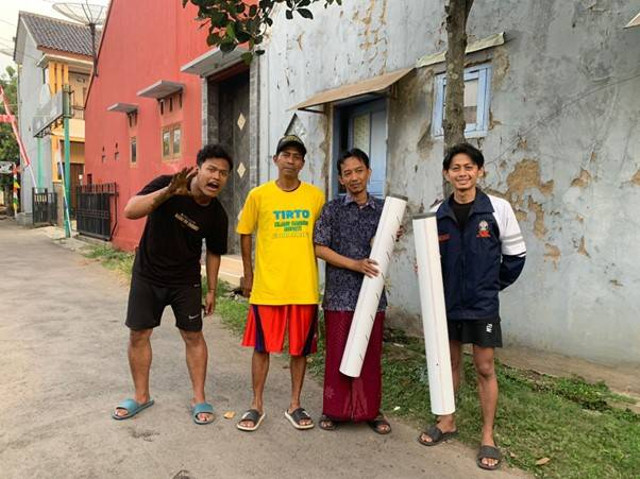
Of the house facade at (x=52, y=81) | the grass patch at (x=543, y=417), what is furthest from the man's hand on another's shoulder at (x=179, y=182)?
the house facade at (x=52, y=81)

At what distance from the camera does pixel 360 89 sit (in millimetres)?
5250

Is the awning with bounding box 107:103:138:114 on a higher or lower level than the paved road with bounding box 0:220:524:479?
higher

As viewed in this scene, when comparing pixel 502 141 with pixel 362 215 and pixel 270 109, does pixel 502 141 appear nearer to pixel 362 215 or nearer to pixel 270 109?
pixel 362 215

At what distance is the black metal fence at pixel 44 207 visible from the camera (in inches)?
817

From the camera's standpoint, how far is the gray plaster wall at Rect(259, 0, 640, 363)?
3.61 metres

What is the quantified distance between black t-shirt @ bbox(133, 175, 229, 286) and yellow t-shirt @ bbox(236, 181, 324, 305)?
31 centimetres

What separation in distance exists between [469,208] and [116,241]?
11776 millimetres

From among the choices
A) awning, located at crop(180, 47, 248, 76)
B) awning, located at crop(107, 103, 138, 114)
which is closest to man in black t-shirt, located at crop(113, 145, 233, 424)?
awning, located at crop(180, 47, 248, 76)

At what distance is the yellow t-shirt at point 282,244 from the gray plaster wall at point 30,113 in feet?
74.3

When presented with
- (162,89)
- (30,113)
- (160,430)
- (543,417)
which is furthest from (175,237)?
(30,113)

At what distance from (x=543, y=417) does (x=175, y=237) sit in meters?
2.62

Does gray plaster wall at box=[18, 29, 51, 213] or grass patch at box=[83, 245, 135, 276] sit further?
gray plaster wall at box=[18, 29, 51, 213]

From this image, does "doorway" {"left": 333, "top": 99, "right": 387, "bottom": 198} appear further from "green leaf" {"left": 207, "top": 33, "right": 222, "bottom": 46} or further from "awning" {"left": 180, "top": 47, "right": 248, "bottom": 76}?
"green leaf" {"left": 207, "top": 33, "right": 222, "bottom": 46}

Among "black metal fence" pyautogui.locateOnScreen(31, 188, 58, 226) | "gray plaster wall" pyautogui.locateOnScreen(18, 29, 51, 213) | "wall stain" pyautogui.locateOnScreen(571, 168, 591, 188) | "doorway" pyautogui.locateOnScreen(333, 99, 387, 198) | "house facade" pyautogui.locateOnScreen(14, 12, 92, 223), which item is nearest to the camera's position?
"wall stain" pyautogui.locateOnScreen(571, 168, 591, 188)
